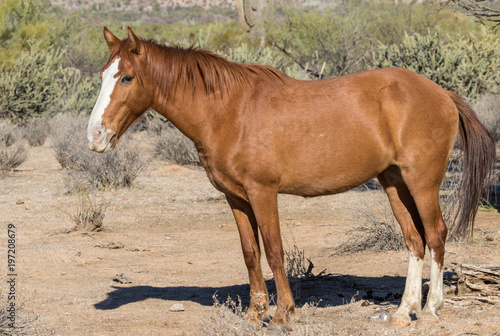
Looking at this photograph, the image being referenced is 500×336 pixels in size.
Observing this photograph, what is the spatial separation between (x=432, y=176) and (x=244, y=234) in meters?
1.58

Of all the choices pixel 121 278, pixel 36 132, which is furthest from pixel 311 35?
pixel 121 278

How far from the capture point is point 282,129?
4.70 m

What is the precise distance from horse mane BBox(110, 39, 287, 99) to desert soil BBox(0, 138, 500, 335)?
1.81 meters

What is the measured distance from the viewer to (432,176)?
192 inches

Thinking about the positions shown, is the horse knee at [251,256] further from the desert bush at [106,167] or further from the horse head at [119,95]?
the desert bush at [106,167]

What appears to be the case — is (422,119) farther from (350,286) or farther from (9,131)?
(9,131)

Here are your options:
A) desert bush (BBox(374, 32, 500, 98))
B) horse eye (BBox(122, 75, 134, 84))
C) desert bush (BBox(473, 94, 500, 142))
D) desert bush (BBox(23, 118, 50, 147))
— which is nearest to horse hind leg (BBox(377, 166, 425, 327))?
horse eye (BBox(122, 75, 134, 84))

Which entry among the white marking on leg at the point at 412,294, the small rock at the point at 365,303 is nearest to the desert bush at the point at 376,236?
the small rock at the point at 365,303

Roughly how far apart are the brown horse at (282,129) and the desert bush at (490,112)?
1398cm

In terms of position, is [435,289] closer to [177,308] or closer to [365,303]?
[365,303]

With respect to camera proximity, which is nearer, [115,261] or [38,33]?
[115,261]

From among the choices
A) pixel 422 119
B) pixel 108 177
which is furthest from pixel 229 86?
pixel 108 177

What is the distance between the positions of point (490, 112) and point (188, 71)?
1612cm

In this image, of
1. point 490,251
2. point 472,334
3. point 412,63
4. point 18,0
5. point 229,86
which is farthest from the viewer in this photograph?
point 18,0
